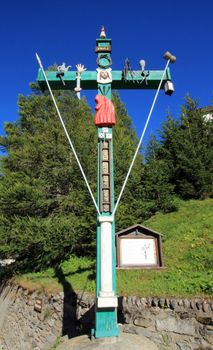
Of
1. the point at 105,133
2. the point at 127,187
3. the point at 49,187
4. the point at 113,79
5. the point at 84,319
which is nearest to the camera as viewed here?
the point at 105,133

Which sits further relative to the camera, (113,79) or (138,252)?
(138,252)

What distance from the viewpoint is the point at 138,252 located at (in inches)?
350

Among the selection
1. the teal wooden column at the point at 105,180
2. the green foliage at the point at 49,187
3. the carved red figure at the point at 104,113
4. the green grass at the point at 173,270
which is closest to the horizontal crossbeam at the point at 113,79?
the teal wooden column at the point at 105,180

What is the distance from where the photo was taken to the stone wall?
6.20 meters

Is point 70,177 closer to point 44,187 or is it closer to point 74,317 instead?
point 44,187

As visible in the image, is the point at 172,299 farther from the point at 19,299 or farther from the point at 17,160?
the point at 17,160

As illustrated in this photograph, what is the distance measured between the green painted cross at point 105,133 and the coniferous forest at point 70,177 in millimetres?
6868

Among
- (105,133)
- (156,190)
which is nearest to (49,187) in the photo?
(156,190)

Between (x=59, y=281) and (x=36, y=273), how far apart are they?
6.67 feet

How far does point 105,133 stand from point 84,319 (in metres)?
5.17

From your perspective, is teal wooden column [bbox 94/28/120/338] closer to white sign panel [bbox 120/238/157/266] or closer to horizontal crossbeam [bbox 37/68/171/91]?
horizontal crossbeam [bbox 37/68/171/91]

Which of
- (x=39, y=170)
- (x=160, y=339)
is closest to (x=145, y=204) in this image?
(x=39, y=170)

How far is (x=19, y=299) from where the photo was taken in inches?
400

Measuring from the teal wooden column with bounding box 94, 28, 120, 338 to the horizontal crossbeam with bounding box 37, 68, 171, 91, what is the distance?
20 cm
